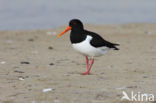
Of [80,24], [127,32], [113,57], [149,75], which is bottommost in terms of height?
[127,32]

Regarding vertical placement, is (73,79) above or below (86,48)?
→ below

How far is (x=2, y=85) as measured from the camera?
324 inches

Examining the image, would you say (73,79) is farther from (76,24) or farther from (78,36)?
(76,24)

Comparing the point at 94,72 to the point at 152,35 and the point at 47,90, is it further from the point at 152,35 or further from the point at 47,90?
the point at 152,35

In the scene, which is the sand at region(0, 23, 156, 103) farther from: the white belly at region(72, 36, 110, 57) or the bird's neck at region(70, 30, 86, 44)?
the bird's neck at region(70, 30, 86, 44)

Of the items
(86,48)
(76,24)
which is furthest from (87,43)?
(76,24)

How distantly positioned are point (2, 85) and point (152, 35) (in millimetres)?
16137

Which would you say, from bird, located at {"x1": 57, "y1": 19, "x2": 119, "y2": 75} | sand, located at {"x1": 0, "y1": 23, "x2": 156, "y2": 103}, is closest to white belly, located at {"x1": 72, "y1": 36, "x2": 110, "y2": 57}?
bird, located at {"x1": 57, "y1": 19, "x2": 119, "y2": 75}

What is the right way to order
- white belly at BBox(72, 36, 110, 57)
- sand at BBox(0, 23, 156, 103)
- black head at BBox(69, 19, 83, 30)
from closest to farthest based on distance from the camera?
sand at BBox(0, 23, 156, 103) < white belly at BBox(72, 36, 110, 57) < black head at BBox(69, 19, 83, 30)

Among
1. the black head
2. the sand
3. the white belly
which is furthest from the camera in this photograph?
the black head

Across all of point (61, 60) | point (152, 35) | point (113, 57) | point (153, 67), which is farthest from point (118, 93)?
point (152, 35)

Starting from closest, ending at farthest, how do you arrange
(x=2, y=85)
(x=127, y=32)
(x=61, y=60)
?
(x=2, y=85), (x=61, y=60), (x=127, y=32)

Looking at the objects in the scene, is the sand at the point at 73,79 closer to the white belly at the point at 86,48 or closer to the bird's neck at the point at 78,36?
the white belly at the point at 86,48

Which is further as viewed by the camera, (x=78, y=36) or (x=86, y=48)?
(x=78, y=36)
